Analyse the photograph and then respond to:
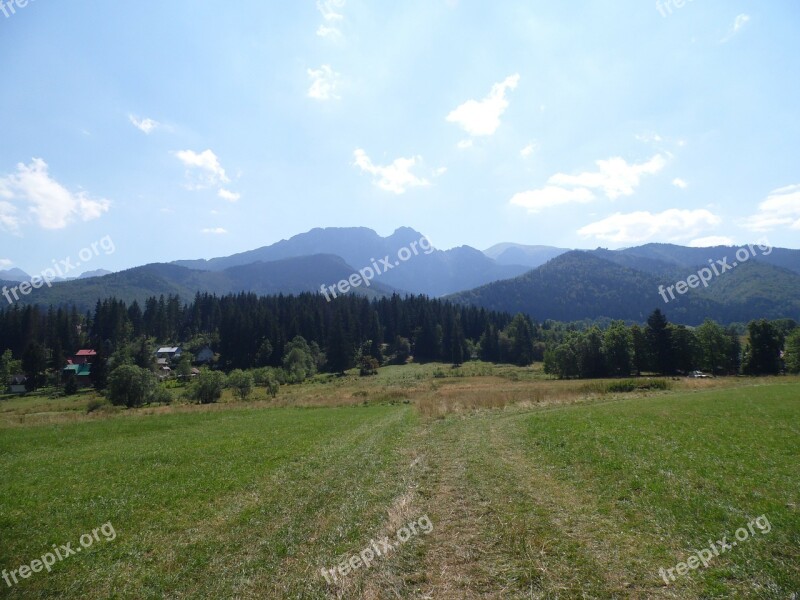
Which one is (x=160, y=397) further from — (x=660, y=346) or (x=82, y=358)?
(x=660, y=346)

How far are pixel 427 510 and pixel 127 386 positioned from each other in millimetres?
59525

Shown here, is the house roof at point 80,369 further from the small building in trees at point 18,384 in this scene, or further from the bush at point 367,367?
the bush at point 367,367

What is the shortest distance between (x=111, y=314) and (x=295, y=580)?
543 feet

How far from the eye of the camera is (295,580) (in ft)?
30.2

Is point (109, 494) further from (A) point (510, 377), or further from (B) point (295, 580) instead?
(A) point (510, 377)

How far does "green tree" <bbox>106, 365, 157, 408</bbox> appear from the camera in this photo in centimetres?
5594

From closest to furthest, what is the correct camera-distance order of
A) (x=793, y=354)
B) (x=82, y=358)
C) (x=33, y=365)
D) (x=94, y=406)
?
(x=94, y=406)
(x=793, y=354)
(x=33, y=365)
(x=82, y=358)

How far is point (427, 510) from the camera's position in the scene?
1343 centimetres

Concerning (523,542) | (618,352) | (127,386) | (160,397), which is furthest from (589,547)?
(618,352)

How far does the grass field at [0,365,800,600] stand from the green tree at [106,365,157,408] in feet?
109

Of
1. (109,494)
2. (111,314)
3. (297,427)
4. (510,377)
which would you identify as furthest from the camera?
(111,314)

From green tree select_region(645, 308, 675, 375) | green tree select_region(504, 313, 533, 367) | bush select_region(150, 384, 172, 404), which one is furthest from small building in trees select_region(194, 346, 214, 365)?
green tree select_region(645, 308, 675, 375)

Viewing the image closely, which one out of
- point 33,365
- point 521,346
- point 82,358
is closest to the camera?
point 33,365

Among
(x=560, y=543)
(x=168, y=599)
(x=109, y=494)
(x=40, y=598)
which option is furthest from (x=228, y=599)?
(x=109, y=494)
